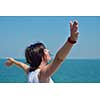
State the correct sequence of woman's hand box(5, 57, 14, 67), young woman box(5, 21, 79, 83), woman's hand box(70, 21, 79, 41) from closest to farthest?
woman's hand box(70, 21, 79, 41) < young woman box(5, 21, 79, 83) < woman's hand box(5, 57, 14, 67)

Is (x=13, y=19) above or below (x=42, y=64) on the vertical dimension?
above

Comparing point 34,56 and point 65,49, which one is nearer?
point 65,49

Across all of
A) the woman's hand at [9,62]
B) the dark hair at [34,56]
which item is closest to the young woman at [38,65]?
the dark hair at [34,56]

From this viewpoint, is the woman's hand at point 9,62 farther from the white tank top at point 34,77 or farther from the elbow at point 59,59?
the elbow at point 59,59

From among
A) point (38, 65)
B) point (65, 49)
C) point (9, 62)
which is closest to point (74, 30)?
point (65, 49)

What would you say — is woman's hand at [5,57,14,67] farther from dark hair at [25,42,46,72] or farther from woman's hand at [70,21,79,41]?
woman's hand at [70,21,79,41]

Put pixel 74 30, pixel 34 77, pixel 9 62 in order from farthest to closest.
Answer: pixel 9 62, pixel 34 77, pixel 74 30

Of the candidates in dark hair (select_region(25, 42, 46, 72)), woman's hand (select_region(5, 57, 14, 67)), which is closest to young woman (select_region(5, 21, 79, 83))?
dark hair (select_region(25, 42, 46, 72))

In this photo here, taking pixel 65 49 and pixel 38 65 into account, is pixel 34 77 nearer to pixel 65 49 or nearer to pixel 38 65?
pixel 38 65

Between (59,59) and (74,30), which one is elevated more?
(74,30)
